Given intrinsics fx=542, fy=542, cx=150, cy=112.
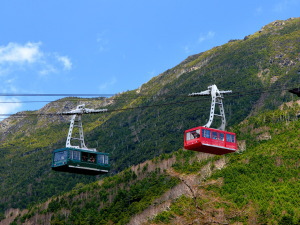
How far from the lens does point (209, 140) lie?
47.9 metres

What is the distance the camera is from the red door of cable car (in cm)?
4766

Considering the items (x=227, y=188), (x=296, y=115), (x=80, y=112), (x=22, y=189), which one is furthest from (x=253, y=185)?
(x=22, y=189)

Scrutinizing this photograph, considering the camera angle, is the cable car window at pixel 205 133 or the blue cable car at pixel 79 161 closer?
the cable car window at pixel 205 133

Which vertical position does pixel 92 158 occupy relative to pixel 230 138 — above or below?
below

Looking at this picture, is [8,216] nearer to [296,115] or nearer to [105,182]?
[105,182]

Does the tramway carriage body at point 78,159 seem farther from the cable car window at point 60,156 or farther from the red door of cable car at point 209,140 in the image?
the red door of cable car at point 209,140

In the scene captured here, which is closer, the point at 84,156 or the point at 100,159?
the point at 84,156

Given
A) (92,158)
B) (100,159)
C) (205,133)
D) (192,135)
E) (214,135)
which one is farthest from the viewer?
(100,159)

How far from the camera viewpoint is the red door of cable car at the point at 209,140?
47656 millimetres

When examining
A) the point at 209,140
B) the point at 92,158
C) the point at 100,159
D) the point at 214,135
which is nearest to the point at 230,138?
the point at 214,135

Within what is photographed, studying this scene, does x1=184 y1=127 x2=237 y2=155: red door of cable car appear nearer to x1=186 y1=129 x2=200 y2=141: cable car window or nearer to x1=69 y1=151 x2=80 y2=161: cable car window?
x1=186 y1=129 x2=200 y2=141: cable car window

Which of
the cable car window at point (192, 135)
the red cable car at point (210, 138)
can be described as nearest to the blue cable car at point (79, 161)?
the red cable car at point (210, 138)

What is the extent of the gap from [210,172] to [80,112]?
8582cm

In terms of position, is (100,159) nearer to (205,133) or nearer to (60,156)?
(60,156)
